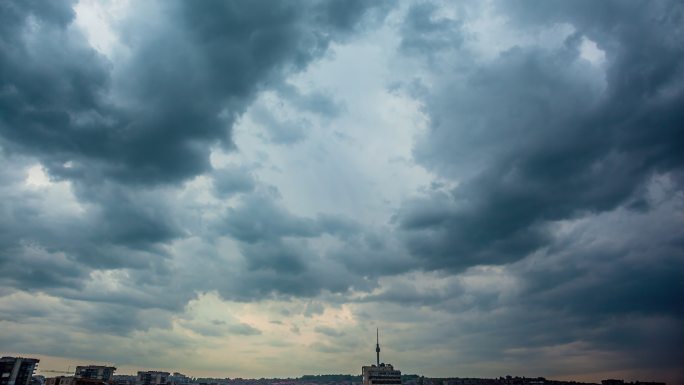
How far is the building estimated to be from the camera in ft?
522

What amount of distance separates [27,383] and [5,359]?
40.4 ft

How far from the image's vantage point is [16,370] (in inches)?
6437

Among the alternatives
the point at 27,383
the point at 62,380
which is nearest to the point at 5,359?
the point at 27,383

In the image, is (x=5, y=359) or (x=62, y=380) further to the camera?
(x=62, y=380)

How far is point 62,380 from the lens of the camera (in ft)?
651

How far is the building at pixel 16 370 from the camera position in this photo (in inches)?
6265

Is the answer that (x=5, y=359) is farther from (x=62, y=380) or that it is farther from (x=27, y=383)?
(x=62, y=380)

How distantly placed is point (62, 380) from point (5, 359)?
3915cm

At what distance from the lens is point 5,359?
166 metres

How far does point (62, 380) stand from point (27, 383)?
1287 inches

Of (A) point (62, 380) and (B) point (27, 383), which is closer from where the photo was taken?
(B) point (27, 383)
